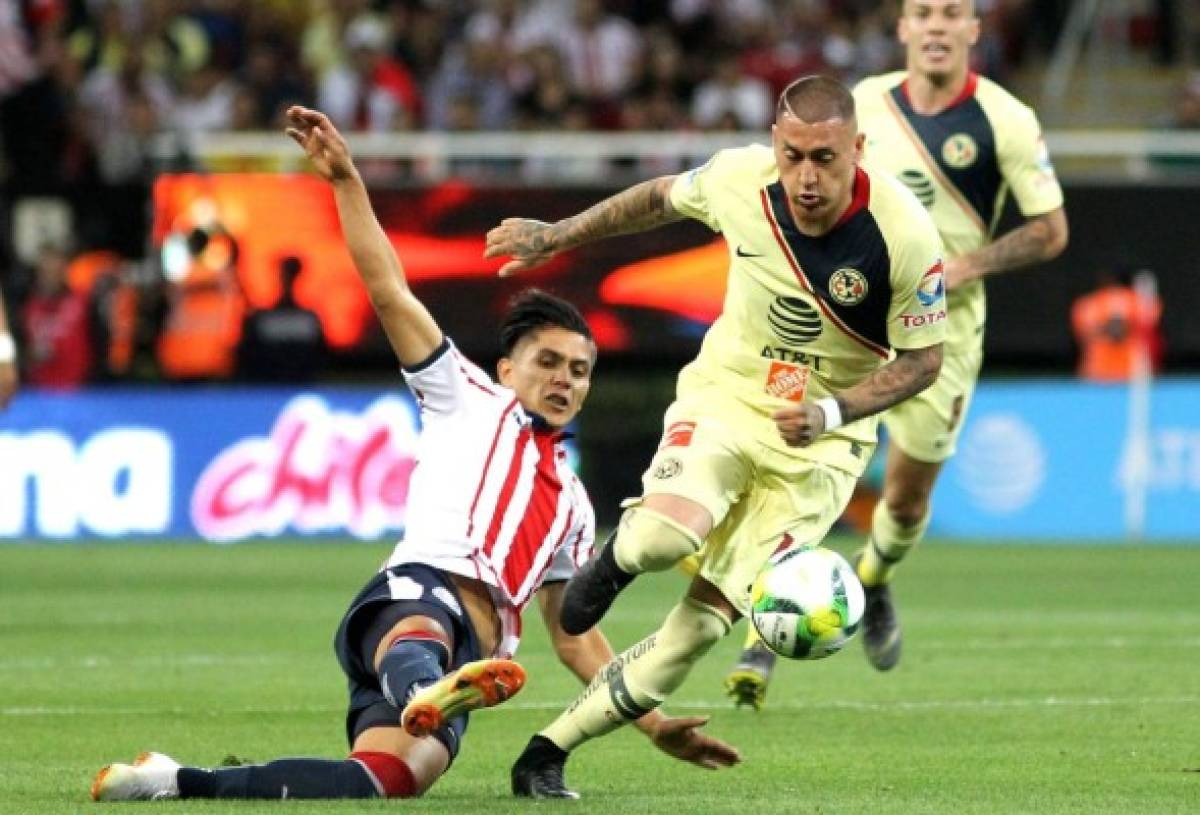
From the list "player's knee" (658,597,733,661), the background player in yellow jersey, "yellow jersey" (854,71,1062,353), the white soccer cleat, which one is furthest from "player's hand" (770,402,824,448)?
"yellow jersey" (854,71,1062,353)

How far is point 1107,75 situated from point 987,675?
45.7ft

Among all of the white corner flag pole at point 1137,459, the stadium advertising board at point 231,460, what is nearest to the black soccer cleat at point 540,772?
the stadium advertising board at point 231,460

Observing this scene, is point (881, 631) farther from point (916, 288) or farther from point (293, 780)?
point (293, 780)

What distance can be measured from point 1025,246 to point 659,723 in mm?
3857

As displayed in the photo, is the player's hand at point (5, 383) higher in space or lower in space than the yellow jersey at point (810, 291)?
lower

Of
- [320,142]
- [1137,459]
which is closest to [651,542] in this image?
[320,142]

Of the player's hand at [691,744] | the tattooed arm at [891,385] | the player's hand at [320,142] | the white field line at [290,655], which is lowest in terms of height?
the white field line at [290,655]

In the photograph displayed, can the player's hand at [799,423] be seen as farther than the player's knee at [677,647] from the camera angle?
No

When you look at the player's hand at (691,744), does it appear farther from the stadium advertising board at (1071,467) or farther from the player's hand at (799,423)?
the stadium advertising board at (1071,467)

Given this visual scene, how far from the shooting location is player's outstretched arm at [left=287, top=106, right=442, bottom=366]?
7.08 meters

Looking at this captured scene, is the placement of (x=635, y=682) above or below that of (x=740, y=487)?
below

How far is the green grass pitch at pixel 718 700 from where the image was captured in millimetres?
7676

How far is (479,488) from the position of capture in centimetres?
736

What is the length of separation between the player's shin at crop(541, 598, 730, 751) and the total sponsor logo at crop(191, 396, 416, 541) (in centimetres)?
1194
